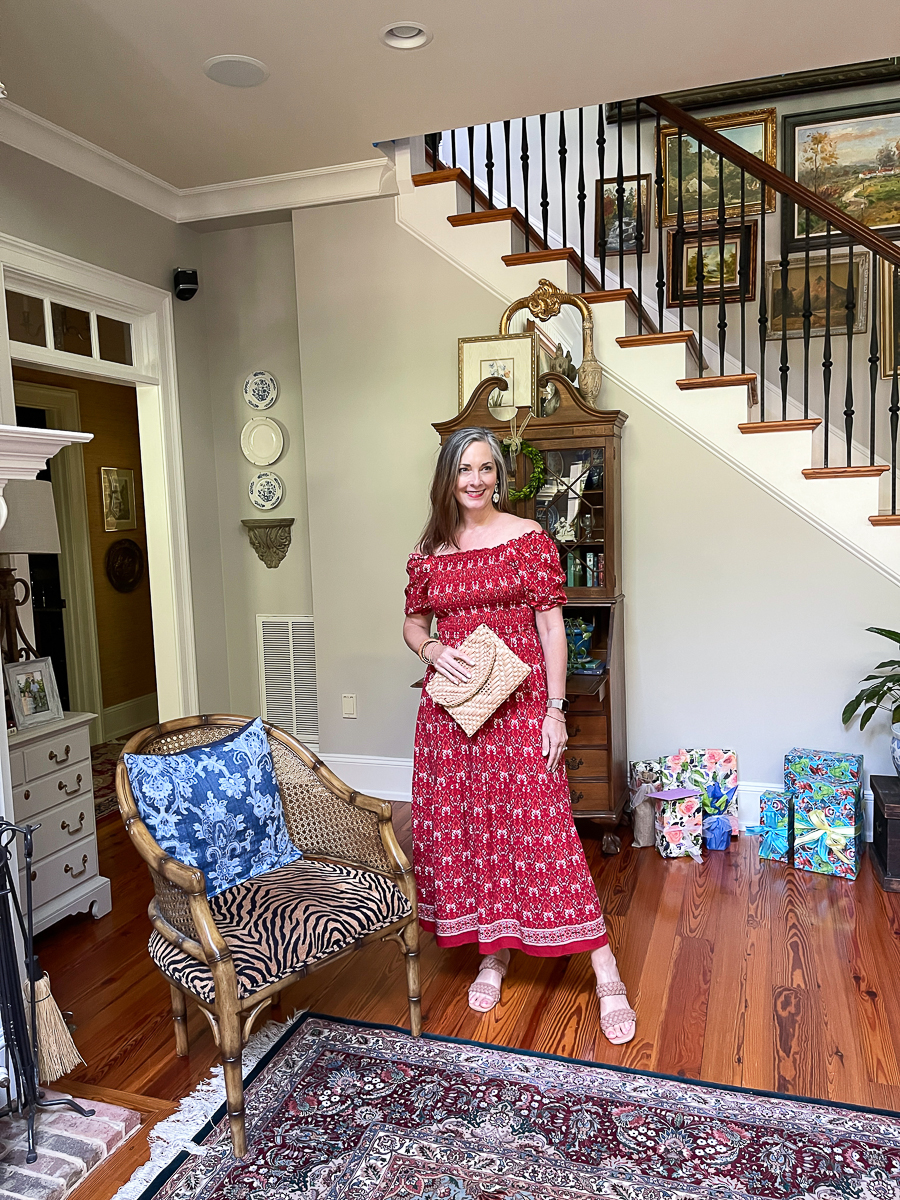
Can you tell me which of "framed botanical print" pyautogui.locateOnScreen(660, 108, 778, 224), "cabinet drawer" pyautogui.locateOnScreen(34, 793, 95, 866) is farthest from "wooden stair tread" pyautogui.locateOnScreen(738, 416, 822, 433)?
"cabinet drawer" pyautogui.locateOnScreen(34, 793, 95, 866)

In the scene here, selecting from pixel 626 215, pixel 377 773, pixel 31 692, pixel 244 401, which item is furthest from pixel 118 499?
pixel 626 215

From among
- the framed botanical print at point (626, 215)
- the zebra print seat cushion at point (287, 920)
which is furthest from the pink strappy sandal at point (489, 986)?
the framed botanical print at point (626, 215)

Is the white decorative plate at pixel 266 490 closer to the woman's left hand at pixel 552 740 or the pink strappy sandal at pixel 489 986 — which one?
the woman's left hand at pixel 552 740

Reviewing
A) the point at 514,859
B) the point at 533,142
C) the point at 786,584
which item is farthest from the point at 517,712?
the point at 533,142

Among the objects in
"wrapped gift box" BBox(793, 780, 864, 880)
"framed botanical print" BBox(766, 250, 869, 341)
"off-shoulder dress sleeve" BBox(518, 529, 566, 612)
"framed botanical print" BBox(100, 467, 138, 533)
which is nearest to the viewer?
"off-shoulder dress sleeve" BBox(518, 529, 566, 612)

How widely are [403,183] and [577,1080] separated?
3.59 meters

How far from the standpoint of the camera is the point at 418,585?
102 inches

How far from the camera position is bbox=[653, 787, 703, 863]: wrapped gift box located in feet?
11.5

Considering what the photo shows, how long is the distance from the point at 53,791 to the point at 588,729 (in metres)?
2.00

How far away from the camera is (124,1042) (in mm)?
2416

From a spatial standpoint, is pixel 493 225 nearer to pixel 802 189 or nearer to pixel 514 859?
pixel 802 189

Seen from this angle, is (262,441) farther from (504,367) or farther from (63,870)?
(63,870)

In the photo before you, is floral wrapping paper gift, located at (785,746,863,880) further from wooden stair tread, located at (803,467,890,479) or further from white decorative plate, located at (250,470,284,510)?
white decorative plate, located at (250,470,284,510)

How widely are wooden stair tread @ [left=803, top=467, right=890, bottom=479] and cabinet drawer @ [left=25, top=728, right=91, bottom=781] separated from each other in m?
3.00
